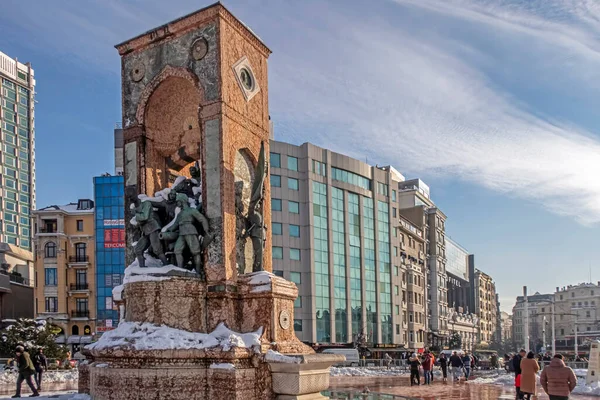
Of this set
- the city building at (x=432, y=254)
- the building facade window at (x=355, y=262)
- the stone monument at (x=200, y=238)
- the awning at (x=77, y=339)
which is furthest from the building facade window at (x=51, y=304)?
the stone monument at (x=200, y=238)

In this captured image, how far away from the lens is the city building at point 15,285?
55750 millimetres

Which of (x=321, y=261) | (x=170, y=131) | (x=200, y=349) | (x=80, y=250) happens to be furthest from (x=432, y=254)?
(x=200, y=349)

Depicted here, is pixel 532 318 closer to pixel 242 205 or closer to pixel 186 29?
pixel 242 205

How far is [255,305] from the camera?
1227cm

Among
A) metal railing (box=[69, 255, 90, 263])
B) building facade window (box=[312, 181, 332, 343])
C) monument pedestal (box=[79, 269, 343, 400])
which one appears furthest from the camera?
metal railing (box=[69, 255, 90, 263])

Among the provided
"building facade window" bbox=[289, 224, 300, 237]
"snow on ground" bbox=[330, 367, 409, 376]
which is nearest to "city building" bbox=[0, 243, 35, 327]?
"building facade window" bbox=[289, 224, 300, 237]

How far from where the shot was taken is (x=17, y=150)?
9581cm

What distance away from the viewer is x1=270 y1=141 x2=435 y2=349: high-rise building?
56312 mm

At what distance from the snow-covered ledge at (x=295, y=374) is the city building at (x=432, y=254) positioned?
7226 cm

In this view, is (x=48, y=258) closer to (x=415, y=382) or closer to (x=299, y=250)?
(x=299, y=250)

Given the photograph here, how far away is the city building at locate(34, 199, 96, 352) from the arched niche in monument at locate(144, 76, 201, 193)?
48.5 meters

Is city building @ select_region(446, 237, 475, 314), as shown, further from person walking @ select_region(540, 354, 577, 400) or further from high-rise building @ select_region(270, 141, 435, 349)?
person walking @ select_region(540, 354, 577, 400)

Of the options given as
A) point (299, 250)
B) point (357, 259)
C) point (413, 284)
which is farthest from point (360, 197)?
point (413, 284)

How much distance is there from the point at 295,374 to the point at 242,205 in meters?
3.98
